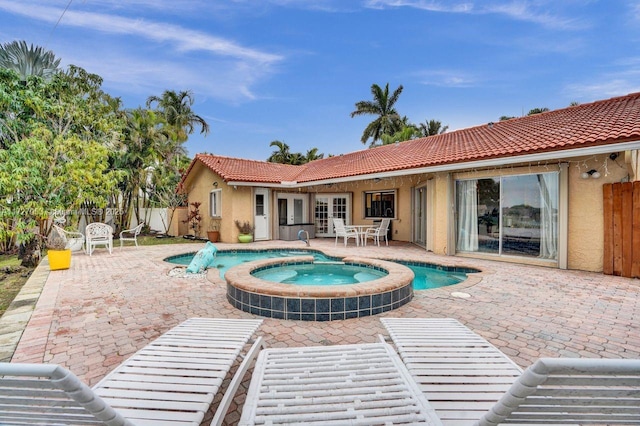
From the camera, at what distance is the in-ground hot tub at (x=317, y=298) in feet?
15.6

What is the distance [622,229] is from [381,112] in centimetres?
2978

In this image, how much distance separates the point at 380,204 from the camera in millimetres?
16047

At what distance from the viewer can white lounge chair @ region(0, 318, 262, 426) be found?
48.3 inches

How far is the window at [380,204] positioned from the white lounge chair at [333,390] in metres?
13.3

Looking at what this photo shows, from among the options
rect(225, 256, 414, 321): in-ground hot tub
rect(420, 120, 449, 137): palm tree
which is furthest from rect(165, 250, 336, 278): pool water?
rect(420, 120, 449, 137): palm tree

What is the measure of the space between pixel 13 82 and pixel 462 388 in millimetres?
13482

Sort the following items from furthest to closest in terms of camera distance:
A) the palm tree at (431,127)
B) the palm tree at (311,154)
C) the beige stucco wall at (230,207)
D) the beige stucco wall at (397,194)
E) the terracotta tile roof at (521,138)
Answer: the palm tree at (311,154) < the palm tree at (431,127) < the beige stucco wall at (230,207) < the beige stucco wall at (397,194) < the terracotta tile roof at (521,138)

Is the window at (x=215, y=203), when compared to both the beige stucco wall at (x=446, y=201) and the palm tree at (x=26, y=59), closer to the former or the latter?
the beige stucco wall at (x=446, y=201)

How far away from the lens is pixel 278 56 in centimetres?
1691

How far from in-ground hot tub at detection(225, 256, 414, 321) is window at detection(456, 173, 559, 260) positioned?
5652mm

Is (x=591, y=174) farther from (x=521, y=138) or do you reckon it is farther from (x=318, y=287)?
(x=318, y=287)

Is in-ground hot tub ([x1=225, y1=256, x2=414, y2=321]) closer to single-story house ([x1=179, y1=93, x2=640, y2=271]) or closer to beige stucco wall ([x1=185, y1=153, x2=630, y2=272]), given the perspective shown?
single-story house ([x1=179, y1=93, x2=640, y2=271])

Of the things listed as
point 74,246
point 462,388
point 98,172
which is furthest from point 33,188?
point 462,388

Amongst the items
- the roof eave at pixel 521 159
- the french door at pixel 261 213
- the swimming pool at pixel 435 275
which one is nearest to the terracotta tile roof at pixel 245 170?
the french door at pixel 261 213
